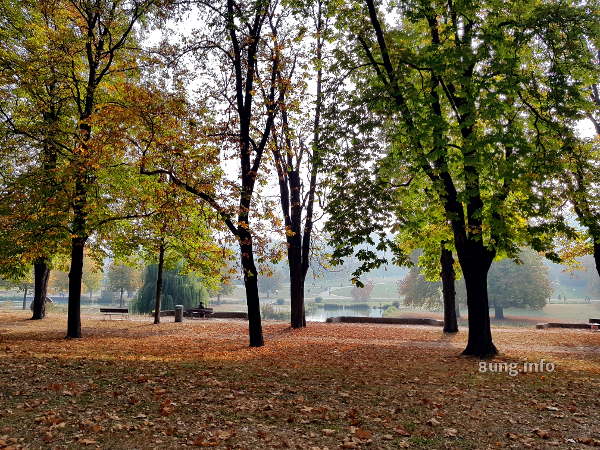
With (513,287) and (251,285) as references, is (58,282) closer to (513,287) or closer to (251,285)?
(251,285)

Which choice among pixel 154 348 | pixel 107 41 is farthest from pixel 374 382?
pixel 107 41

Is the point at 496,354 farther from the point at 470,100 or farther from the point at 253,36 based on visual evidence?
the point at 253,36

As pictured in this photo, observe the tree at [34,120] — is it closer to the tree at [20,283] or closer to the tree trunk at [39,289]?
the tree trunk at [39,289]

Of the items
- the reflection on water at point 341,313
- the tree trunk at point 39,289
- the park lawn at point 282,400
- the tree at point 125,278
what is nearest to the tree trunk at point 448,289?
the park lawn at point 282,400

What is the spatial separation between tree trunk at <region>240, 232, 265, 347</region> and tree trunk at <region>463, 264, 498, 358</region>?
7245 mm

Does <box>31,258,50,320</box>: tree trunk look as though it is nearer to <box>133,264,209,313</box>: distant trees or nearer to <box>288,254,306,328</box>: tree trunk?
<box>133,264,209,313</box>: distant trees

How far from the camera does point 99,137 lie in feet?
45.8

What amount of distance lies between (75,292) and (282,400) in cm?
1249

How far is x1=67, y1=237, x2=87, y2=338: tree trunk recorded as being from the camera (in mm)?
16062

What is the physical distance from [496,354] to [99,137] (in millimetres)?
15193

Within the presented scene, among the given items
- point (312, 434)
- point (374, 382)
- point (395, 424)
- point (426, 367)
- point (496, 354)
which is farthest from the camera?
point (496, 354)

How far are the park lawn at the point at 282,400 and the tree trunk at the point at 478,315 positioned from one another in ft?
2.96

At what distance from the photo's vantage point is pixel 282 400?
746 centimetres

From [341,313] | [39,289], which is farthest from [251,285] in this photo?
[341,313]
